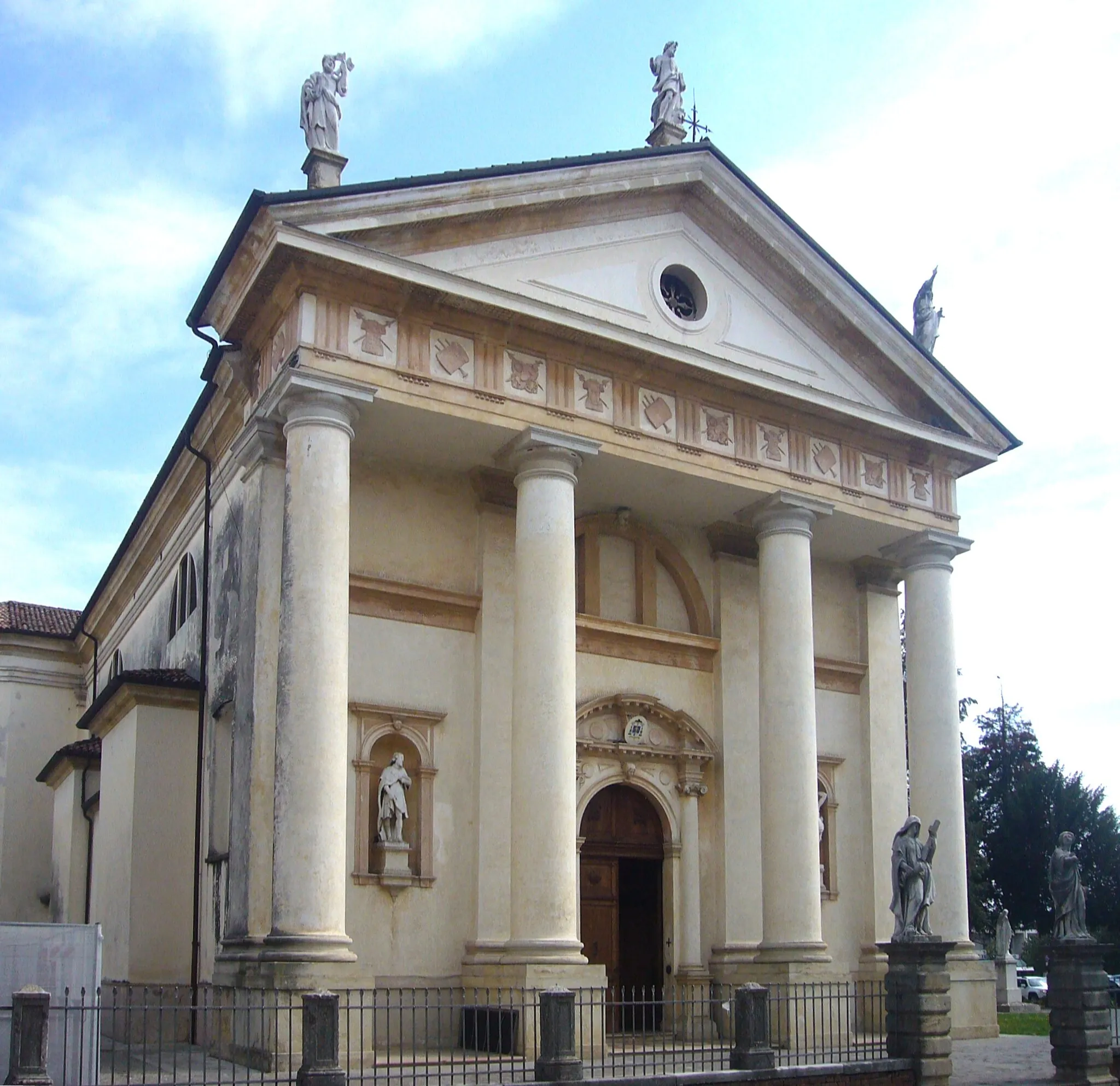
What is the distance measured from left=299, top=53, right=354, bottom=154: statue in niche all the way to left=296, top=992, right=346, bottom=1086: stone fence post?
1031cm

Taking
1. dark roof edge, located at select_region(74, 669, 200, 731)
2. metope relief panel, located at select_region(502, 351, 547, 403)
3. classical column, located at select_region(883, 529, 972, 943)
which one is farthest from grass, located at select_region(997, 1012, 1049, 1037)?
dark roof edge, located at select_region(74, 669, 200, 731)

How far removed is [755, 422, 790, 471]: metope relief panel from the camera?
2009 cm

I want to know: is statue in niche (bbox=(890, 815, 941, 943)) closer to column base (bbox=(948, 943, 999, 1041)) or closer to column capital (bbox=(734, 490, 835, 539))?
column base (bbox=(948, 943, 999, 1041))

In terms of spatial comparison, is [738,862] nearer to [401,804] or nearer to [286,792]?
[401,804]

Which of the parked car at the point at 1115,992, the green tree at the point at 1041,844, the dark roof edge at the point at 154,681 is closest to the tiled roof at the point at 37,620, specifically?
the dark roof edge at the point at 154,681

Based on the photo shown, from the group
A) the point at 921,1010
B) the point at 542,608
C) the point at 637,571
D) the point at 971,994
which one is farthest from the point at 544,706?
the point at 971,994

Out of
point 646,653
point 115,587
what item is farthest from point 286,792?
point 115,587

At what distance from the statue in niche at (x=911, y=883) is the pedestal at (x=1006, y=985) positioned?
745 inches

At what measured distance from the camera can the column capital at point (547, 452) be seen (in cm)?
1777

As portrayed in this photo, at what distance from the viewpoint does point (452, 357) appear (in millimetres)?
17469

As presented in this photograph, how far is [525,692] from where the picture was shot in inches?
679

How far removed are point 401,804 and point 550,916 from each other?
250 cm

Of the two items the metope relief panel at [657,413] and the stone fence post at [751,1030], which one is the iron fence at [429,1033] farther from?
the metope relief panel at [657,413]

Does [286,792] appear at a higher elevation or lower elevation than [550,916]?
higher
